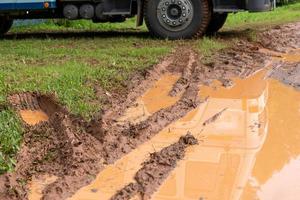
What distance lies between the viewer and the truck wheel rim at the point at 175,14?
11305 millimetres

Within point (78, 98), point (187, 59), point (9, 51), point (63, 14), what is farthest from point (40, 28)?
point (78, 98)

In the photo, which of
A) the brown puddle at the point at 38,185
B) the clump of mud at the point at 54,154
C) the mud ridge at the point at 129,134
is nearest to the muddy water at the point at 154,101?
the mud ridge at the point at 129,134

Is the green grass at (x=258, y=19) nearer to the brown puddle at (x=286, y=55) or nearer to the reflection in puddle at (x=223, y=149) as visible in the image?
the brown puddle at (x=286, y=55)

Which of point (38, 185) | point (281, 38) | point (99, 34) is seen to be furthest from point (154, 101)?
point (99, 34)

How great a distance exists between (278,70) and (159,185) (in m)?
4.58

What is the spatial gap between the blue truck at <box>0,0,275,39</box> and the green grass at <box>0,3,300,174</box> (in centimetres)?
35

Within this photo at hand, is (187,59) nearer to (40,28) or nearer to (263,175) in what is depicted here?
(263,175)

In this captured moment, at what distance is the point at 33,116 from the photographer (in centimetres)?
662

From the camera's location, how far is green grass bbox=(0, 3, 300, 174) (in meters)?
6.34

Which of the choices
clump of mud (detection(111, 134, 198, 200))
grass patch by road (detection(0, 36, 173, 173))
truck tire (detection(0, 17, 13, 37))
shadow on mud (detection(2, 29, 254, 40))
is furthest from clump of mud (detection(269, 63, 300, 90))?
truck tire (detection(0, 17, 13, 37))

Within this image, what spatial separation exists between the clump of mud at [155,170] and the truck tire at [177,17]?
5.70 m

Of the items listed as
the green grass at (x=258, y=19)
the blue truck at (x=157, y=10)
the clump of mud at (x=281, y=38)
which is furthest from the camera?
the green grass at (x=258, y=19)

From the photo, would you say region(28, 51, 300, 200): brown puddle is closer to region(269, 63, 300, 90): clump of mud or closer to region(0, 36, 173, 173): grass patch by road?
region(269, 63, 300, 90): clump of mud

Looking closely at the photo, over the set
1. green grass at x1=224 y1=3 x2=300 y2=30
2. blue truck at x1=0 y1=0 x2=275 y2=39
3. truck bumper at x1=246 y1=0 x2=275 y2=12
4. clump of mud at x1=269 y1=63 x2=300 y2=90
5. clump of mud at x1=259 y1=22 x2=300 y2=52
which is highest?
truck bumper at x1=246 y1=0 x2=275 y2=12
